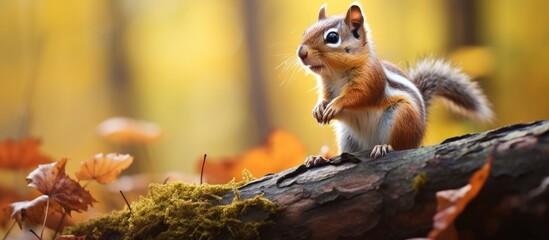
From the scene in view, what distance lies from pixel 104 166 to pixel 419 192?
103 centimetres

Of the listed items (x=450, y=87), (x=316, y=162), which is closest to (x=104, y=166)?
(x=316, y=162)

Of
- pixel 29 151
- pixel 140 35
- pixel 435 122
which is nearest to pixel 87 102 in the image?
pixel 140 35

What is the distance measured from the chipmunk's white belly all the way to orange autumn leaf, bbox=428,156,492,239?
0.67 m

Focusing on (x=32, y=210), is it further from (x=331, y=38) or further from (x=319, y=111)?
(x=331, y=38)

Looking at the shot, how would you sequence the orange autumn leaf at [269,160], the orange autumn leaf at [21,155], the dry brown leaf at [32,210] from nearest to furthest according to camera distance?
the dry brown leaf at [32,210] < the orange autumn leaf at [21,155] < the orange autumn leaf at [269,160]

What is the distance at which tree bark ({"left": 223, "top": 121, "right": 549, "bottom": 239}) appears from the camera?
1.20 m

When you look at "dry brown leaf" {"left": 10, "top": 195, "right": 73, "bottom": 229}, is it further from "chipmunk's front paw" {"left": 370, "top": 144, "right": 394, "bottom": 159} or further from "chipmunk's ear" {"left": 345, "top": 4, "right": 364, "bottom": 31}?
"chipmunk's ear" {"left": 345, "top": 4, "right": 364, "bottom": 31}

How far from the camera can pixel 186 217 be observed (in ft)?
5.20

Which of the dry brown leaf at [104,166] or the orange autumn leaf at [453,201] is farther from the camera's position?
the dry brown leaf at [104,166]

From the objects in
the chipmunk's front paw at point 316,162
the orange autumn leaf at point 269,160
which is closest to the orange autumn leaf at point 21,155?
the orange autumn leaf at point 269,160

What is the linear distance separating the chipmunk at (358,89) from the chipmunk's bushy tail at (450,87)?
17 centimetres

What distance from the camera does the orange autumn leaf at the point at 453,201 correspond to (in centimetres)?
113

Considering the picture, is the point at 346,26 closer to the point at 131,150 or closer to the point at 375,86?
the point at 375,86

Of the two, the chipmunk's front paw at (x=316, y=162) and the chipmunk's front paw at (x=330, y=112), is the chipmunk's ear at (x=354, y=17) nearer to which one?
the chipmunk's front paw at (x=330, y=112)
